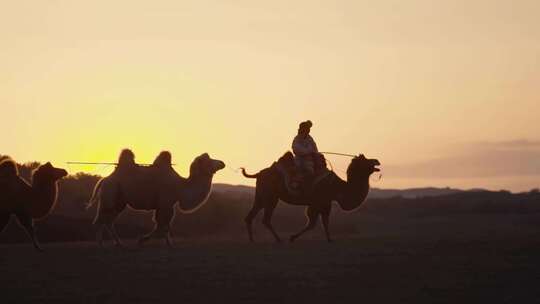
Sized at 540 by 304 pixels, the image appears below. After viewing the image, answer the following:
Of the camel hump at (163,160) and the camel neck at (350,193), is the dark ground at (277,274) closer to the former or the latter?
the camel hump at (163,160)

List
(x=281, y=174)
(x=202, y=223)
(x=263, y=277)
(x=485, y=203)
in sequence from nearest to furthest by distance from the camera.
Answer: (x=263, y=277) → (x=281, y=174) → (x=202, y=223) → (x=485, y=203)

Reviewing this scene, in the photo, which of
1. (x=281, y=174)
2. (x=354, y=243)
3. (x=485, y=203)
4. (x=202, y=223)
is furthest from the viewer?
(x=485, y=203)

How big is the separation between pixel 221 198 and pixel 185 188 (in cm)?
2114

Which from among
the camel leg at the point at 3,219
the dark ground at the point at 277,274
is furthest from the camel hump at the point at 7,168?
the dark ground at the point at 277,274

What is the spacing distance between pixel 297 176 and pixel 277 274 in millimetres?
6940

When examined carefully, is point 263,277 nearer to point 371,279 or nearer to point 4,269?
point 371,279

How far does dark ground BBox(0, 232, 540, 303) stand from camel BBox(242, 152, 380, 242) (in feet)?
8.19

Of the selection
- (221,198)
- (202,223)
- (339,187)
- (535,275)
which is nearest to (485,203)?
(221,198)

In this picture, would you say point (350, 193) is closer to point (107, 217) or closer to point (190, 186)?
point (190, 186)

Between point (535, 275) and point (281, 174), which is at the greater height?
point (281, 174)

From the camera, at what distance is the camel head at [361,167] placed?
23828mm

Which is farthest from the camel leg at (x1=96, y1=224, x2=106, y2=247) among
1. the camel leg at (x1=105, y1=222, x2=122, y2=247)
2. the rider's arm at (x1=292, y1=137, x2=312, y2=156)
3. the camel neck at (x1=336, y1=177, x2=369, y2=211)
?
the camel neck at (x1=336, y1=177, x2=369, y2=211)

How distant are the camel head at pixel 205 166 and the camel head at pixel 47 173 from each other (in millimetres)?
3048

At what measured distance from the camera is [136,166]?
22.4m
